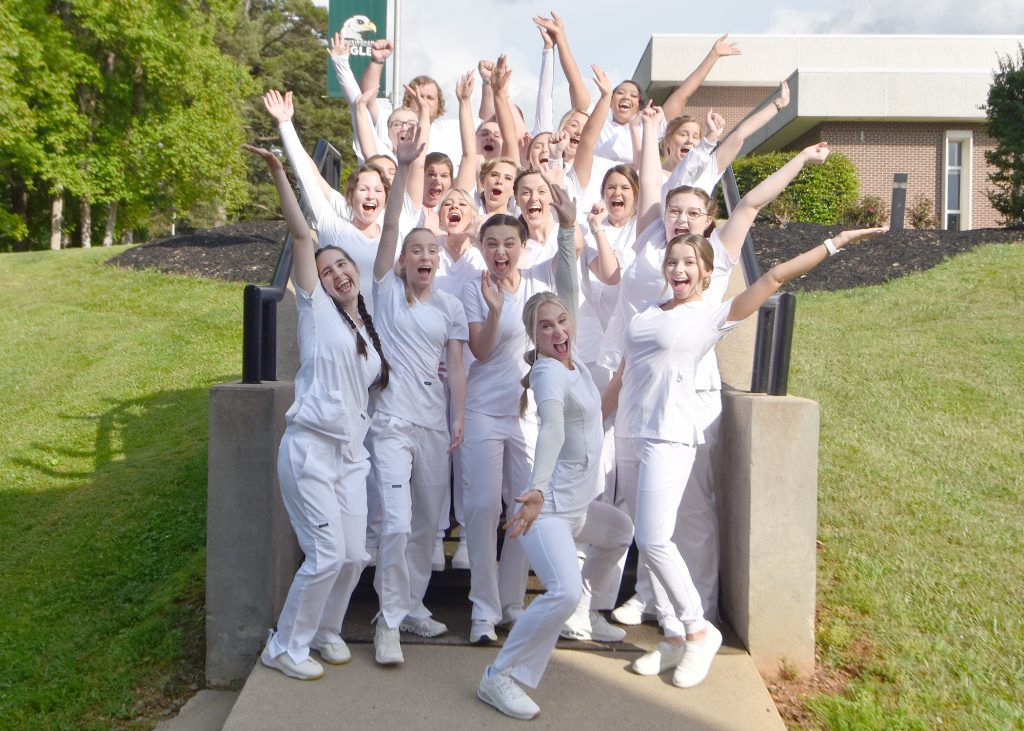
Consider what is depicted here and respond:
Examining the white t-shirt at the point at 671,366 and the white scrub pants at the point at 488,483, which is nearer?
the white t-shirt at the point at 671,366

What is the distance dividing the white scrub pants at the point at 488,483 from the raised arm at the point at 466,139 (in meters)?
2.03

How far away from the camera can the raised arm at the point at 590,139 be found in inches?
235

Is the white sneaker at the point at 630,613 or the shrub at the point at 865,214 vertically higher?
the shrub at the point at 865,214

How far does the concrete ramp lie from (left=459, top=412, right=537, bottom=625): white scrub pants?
293 mm

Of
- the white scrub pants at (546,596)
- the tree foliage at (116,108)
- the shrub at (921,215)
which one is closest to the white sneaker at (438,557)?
the white scrub pants at (546,596)

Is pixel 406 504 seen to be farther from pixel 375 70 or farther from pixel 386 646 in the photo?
pixel 375 70

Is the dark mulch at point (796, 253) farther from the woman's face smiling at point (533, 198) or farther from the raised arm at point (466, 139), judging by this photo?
the woman's face smiling at point (533, 198)

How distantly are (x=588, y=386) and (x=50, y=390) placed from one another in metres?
7.51

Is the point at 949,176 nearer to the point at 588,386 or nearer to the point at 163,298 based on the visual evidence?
the point at 163,298

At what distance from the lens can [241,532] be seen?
5.00 metres

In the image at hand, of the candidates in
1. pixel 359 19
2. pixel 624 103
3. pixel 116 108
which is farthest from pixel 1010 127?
pixel 116 108

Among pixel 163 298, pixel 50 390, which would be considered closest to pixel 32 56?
pixel 163 298

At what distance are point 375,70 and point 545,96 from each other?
4.82 feet

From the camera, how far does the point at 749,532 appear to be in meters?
4.93
